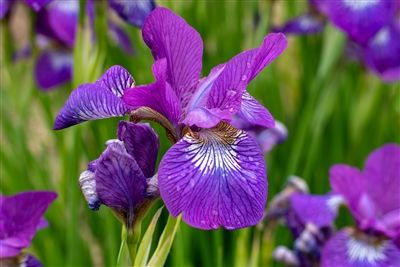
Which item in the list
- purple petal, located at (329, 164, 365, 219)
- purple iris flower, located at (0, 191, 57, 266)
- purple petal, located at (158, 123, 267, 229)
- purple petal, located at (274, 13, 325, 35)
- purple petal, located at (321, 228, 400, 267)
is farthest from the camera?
purple petal, located at (274, 13, 325, 35)

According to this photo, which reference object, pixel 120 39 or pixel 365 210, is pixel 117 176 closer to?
pixel 365 210

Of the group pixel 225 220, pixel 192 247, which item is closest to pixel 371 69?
pixel 192 247

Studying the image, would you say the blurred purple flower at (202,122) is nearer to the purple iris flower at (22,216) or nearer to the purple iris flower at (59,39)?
the purple iris flower at (22,216)

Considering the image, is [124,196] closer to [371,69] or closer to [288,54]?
[371,69]

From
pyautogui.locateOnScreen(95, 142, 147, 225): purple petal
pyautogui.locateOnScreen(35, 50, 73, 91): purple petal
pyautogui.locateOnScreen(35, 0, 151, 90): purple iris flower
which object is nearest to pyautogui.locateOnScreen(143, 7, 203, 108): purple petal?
pyautogui.locateOnScreen(95, 142, 147, 225): purple petal

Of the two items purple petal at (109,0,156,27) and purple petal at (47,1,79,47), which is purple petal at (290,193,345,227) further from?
purple petal at (47,1,79,47)

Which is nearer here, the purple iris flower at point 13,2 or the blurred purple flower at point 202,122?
the blurred purple flower at point 202,122

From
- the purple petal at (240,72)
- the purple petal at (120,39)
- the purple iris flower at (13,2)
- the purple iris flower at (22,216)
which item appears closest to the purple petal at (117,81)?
the purple petal at (240,72)

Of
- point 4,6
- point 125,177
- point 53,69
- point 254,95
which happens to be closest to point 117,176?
point 125,177
